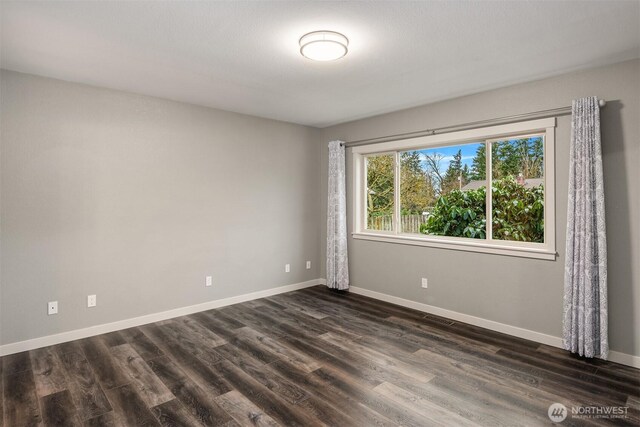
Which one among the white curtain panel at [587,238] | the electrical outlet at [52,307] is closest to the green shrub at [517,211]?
the white curtain panel at [587,238]

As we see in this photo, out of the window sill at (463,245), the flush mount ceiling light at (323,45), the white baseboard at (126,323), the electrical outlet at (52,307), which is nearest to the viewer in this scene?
the flush mount ceiling light at (323,45)

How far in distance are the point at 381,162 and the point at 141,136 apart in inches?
123

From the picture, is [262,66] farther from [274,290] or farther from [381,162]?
[274,290]

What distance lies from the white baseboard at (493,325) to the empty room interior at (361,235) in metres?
0.02

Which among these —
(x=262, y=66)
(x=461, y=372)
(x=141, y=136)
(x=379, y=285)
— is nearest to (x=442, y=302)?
(x=379, y=285)

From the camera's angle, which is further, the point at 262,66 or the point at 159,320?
the point at 159,320

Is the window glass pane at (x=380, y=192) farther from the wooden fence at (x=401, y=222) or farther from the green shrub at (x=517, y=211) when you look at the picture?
the green shrub at (x=517, y=211)

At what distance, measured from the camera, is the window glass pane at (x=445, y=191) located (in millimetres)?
4094

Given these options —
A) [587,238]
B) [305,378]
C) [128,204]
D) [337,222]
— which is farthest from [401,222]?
[128,204]

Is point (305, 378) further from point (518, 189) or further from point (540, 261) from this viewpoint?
point (518, 189)

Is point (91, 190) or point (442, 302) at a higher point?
point (91, 190)

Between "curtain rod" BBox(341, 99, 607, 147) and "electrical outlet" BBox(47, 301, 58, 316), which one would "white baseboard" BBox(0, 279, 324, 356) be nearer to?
"electrical outlet" BBox(47, 301, 58, 316)

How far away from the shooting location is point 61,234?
3.39 metres

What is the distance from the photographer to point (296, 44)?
8.70 feet
